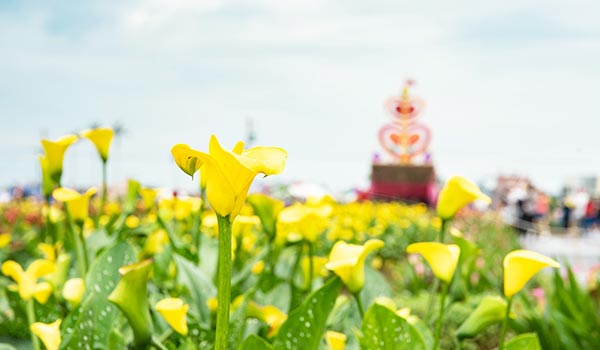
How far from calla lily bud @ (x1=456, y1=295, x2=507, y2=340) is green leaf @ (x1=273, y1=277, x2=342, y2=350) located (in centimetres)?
27

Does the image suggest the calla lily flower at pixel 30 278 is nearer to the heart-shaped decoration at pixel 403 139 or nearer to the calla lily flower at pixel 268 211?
the calla lily flower at pixel 268 211

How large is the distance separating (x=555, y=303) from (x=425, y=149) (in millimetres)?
15384

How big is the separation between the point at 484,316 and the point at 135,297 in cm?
49

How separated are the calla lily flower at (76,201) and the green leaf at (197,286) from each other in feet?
0.58

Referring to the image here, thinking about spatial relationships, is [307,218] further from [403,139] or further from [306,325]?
[403,139]

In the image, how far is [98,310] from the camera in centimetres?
92

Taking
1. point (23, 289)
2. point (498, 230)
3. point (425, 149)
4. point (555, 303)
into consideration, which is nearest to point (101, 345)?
point (23, 289)

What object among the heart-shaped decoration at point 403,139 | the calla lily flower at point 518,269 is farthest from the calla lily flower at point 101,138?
the heart-shaped decoration at point 403,139

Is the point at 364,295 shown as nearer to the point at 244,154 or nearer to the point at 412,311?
the point at 244,154

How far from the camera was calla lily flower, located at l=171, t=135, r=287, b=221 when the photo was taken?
54cm

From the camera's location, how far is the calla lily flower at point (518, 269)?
0.79 metres

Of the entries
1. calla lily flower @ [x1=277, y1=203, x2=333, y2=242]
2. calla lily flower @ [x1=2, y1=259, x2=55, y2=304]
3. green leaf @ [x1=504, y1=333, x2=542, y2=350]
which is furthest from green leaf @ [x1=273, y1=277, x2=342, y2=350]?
calla lily flower @ [x1=2, y1=259, x2=55, y2=304]

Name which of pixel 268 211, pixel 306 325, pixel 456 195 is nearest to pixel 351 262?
pixel 306 325

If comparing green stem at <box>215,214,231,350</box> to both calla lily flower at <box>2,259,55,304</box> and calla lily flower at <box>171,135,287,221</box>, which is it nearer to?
calla lily flower at <box>171,135,287,221</box>
